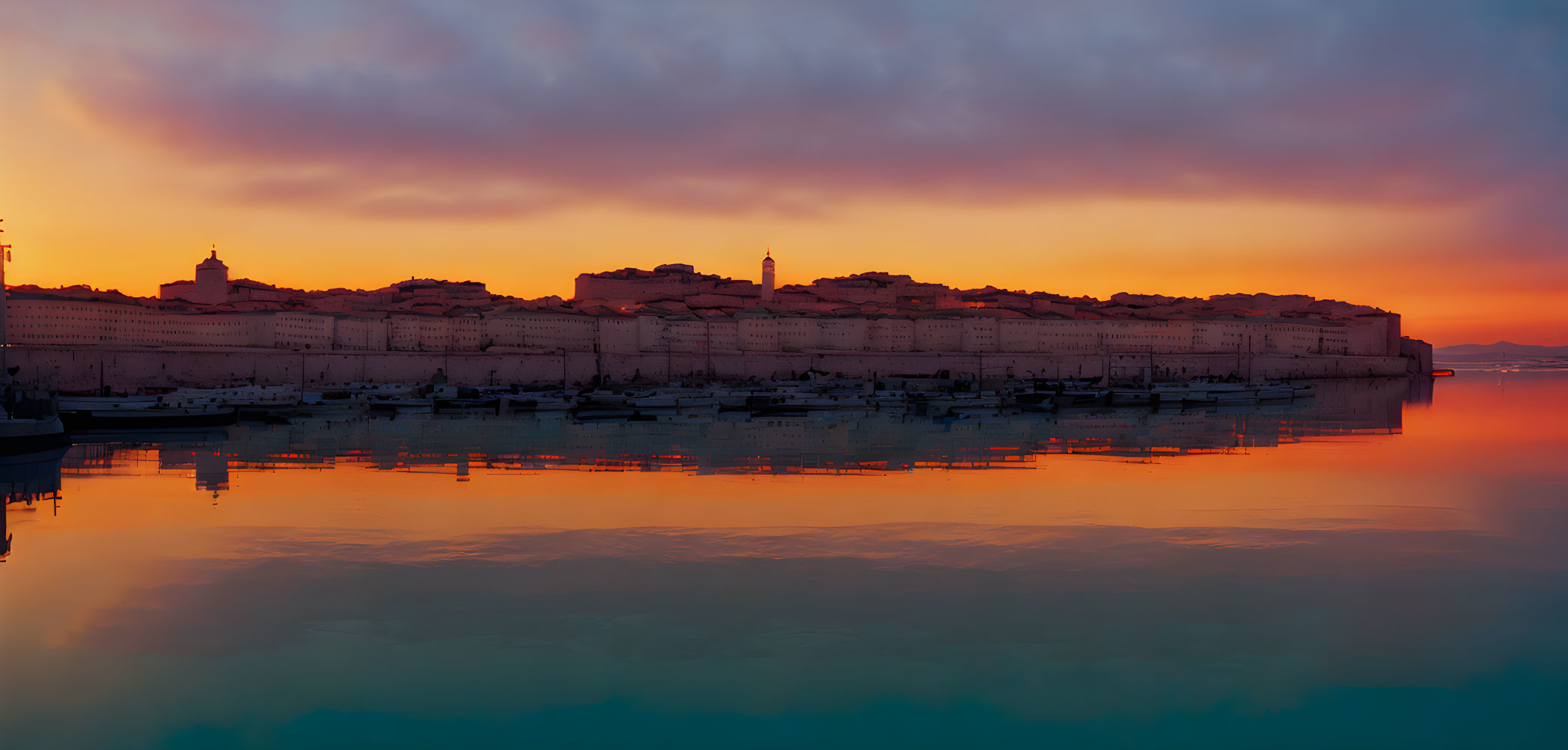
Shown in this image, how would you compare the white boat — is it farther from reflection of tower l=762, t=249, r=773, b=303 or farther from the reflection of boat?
reflection of tower l=762, t=249, r=773, b=303

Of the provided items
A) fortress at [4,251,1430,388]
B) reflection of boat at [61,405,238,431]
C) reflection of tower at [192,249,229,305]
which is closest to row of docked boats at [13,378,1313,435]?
reflection of boat at [61,405,238,431]

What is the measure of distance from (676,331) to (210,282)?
34056 millimetres

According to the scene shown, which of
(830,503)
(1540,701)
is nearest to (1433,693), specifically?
(1540,701)

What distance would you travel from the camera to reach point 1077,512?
14789mm

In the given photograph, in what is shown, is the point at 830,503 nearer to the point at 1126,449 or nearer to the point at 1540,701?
the point at 1540,701

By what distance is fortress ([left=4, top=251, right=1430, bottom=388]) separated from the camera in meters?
58.8

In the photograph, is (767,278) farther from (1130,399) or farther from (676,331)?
(1130,399)

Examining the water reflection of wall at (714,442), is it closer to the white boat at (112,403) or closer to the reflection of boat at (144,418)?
the reflection of boat at (144,418)

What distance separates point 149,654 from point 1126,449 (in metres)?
22.3

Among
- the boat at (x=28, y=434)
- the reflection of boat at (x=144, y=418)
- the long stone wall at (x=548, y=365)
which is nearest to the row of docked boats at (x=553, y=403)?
the reflection of boat at (x=144, y=418)

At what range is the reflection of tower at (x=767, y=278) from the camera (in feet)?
334

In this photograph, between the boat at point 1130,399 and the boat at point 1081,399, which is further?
the boat at point 1130,399

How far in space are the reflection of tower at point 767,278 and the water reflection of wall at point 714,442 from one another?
60.8m

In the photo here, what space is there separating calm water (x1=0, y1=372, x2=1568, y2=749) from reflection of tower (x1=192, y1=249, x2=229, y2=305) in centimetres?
6401
